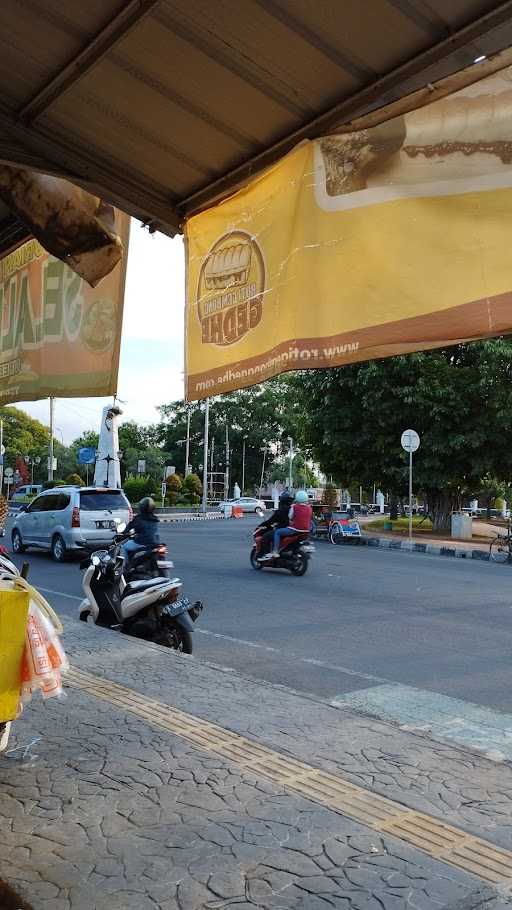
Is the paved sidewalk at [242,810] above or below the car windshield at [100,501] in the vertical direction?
below

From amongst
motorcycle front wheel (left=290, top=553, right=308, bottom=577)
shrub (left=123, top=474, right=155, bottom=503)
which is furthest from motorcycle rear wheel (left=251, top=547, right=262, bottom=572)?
shrub (left=123, top=474, right=155, bottom=503)

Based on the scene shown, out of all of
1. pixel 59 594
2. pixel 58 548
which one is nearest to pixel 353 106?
pixel 59 594

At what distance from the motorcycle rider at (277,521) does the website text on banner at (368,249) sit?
432 inches

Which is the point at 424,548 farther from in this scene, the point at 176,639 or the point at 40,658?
the point at 40,658

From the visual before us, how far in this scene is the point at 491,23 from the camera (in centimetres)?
218

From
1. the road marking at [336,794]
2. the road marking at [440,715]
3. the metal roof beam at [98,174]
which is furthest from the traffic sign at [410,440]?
the metal roof beam at [98,174]

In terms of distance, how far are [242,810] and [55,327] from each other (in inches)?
102

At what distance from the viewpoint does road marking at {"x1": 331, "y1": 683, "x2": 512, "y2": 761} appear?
464cm

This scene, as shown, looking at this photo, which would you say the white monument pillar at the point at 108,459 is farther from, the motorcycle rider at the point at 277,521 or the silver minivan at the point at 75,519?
the motorcycle rider at the point at 277,521

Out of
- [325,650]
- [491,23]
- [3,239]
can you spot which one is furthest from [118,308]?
[325,650]

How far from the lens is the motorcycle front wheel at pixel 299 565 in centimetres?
1377

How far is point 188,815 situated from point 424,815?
3.44ft

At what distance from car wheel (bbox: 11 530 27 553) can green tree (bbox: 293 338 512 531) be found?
12.0 m

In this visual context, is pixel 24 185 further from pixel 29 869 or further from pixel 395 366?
pixel 395 366
